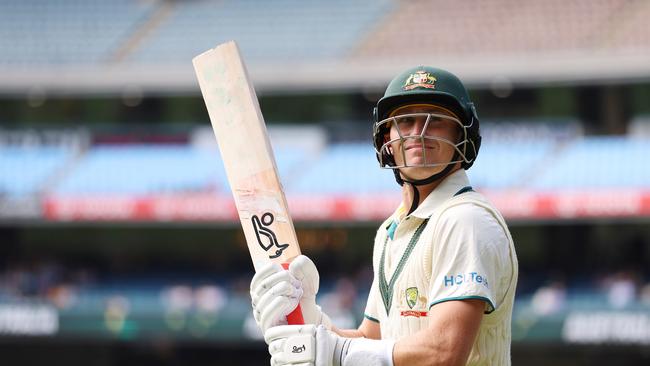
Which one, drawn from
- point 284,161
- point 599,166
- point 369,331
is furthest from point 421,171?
point 284,161

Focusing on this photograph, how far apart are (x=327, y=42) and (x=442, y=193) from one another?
1430cm

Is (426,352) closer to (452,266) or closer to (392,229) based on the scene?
(452,266)

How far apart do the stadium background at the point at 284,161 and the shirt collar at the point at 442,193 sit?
1072cm

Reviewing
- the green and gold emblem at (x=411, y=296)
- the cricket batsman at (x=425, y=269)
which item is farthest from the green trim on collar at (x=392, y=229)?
the green and gold emblem at (x=411, y=296)

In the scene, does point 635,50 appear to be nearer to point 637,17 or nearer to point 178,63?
point 637,17

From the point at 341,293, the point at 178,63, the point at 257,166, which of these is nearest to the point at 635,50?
the point at 341,293

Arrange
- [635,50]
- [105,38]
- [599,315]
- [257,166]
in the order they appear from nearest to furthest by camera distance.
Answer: [257,166]
[599,315]
[635,50]
[105,38]

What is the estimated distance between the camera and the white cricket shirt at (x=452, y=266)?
275cm

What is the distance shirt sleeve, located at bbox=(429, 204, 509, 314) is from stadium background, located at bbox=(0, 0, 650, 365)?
10.9 metres

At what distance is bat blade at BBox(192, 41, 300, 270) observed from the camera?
325 cm

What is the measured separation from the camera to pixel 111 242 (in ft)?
60.6

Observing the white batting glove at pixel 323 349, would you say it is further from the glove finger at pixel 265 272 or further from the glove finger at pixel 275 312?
the glove finger at pixel 265 272

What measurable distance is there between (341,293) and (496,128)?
4.00 m

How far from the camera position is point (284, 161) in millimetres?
16641
